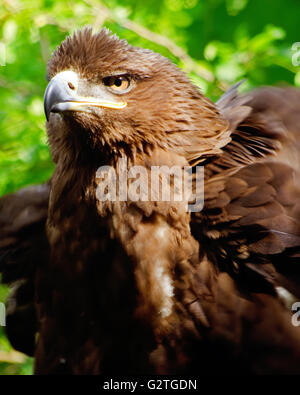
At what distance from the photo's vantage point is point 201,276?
2.16m

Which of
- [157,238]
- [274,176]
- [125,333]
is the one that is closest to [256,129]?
[274,176]

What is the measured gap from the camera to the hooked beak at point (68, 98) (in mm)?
2115

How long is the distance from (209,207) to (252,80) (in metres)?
1.27

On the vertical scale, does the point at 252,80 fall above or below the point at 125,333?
above

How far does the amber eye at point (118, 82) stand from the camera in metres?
2.19

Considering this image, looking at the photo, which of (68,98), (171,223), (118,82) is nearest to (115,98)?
(118,82)

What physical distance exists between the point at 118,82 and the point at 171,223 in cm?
53

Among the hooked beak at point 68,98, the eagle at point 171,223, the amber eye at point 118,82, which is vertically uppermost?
the amber eye at point 118,82

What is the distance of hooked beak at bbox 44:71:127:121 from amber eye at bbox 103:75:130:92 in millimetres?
37

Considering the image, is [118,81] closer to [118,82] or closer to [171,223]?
[118,82]

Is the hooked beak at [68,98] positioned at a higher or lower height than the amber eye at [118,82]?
lower

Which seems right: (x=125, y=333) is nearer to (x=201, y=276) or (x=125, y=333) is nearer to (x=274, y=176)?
(x=201, y=276)

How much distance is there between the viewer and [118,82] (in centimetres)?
221

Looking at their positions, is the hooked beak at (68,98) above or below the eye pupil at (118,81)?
below
